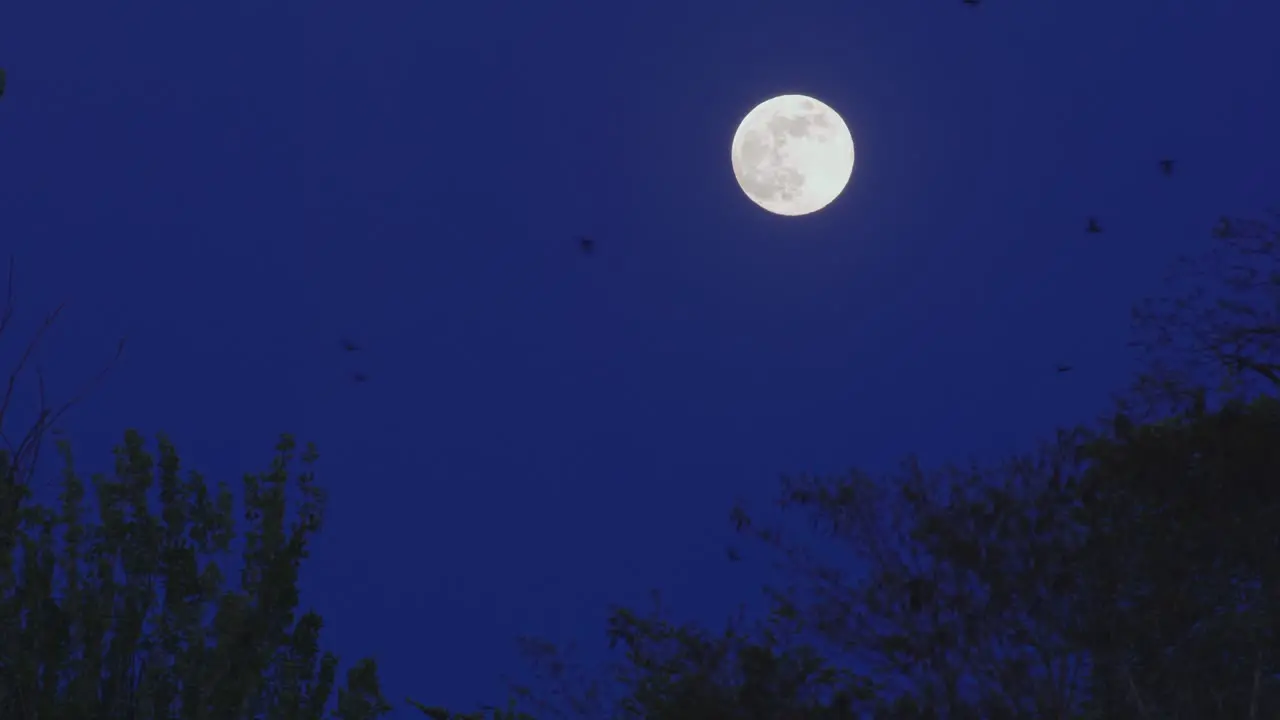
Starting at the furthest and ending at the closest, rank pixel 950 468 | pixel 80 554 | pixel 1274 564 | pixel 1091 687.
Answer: pixel 950 468 → pixel 1091 687 → pixel 1274 564 → pixel 80 554

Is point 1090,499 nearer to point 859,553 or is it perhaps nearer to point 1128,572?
point 1128,572

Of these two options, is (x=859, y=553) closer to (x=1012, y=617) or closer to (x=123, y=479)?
(x=1012, y=617)

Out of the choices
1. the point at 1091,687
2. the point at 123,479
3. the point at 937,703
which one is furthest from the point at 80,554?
the point at 1091,687

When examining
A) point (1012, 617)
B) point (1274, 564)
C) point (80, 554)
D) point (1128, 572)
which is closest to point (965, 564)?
point (1012, 617)

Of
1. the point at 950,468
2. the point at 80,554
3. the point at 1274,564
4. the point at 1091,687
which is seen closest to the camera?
the point at 80,554

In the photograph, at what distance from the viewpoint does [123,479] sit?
11344mm

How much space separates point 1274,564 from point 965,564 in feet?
12.2

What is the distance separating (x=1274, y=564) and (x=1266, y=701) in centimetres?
161

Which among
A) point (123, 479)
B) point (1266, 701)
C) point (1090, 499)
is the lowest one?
point (123, 479)

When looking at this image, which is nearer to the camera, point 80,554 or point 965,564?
point 80,554

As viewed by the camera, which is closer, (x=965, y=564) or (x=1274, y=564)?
(x=1274, y=564)

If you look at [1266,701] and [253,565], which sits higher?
[1266,701]

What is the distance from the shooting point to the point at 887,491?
767 inches

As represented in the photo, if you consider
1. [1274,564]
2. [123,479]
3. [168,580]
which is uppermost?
[1274,564]
